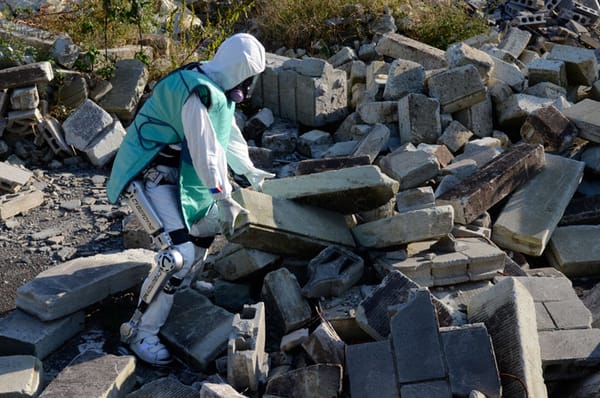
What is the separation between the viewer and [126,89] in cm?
819

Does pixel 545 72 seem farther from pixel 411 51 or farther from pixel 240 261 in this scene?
pixel 240 261

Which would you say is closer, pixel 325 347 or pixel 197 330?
pixel 325 347

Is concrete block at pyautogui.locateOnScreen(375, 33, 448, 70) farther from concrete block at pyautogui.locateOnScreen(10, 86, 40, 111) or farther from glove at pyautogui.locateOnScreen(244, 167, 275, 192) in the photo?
concrete block at pyautogui.locateOnScreen(10, 86, 40, 111)

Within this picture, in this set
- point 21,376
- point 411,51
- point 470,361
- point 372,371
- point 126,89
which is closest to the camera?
point 470,361

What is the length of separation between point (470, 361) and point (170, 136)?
237cm

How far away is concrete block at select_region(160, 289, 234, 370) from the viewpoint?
4680mm

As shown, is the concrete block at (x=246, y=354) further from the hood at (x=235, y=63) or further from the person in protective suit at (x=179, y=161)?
the hood at (x=235, y=63)

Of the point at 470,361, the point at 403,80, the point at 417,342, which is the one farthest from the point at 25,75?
the point at 470,361

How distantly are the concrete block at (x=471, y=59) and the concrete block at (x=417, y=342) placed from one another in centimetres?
427

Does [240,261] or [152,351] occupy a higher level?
[240,261]

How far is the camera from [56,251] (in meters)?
6.18

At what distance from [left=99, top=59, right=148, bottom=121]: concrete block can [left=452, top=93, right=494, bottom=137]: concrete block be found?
352cm

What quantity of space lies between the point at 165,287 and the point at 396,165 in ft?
8.72

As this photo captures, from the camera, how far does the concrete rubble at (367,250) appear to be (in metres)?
4.07
